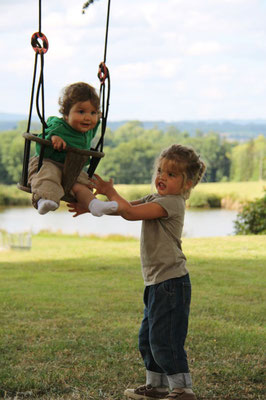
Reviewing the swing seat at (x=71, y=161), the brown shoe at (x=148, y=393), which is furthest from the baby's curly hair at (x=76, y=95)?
the brown shoe at (x=148, y=393)

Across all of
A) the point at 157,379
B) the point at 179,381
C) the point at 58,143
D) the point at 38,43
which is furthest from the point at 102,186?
the point at 157,379

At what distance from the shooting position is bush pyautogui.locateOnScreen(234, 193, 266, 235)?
12391 mm

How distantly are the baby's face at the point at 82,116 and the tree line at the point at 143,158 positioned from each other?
2961cm

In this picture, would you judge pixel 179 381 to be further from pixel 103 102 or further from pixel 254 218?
pixel 254 218

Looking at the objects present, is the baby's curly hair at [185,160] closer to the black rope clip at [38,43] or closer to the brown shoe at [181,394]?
the black rope clip at [38,43]

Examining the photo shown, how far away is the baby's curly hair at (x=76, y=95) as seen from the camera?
2.91m

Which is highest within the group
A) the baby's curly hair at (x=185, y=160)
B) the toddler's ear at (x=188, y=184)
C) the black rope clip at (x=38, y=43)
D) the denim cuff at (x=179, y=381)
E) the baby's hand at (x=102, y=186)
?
the black rope clip at (x=38, y=43)

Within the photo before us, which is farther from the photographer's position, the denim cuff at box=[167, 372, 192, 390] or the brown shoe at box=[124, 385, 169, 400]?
the brown shoe at box=[124, 385, 169, 400]

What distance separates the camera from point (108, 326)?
532 centimetres

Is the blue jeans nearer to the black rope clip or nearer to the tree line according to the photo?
the black rope clip

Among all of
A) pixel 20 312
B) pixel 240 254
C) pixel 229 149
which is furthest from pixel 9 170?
pixel 20 312

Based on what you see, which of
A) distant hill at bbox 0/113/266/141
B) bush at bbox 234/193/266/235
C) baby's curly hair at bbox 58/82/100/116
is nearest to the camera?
baby's curly hair at bbox 58/82/100/116

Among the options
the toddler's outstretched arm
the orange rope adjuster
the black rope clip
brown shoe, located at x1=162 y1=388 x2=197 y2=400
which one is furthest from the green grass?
the black rope clip

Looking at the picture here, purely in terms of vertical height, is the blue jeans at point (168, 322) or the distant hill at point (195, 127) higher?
the distant hill at point (195, 127)
